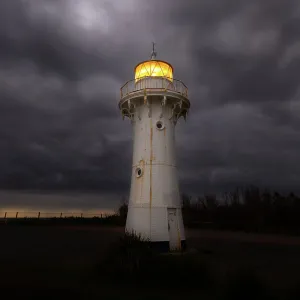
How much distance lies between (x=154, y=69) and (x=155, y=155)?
212 inches

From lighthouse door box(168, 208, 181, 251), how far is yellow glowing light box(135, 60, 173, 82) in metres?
8.13

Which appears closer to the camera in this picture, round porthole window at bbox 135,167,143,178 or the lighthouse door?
the lighthouse door

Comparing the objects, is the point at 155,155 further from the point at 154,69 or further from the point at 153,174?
the point at 154,69

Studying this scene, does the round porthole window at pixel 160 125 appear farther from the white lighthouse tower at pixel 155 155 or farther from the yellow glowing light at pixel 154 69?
the yellow glowing light at pixel 154 69

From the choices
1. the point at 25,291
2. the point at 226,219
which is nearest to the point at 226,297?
the point at 25,291

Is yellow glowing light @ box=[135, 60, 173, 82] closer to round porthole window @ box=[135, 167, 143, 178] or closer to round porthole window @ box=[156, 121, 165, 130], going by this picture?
round porthole window @ box=[156, 121, 165, 130]

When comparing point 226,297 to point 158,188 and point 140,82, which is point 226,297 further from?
point 140,82

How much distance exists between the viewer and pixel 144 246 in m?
13.6

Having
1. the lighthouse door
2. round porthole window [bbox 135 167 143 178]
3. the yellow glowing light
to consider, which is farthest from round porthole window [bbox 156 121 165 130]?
the lighthouse door

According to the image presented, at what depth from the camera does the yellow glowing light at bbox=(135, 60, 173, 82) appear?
707 inches

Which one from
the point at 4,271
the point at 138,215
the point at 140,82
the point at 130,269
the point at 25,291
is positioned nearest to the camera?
the point at 25,291

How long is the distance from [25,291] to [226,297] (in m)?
6.63

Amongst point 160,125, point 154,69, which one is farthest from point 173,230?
point 154,69

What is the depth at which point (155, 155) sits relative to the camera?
16.9m
